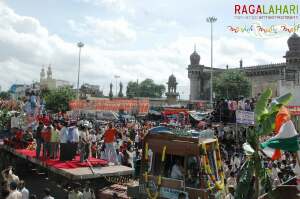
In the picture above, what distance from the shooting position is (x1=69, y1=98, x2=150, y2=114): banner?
37.2 m

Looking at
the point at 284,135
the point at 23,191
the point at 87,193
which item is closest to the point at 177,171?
the point at 284,135

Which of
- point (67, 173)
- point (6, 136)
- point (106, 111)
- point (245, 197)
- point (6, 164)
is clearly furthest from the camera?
point (106, 111)

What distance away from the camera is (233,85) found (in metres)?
64.2

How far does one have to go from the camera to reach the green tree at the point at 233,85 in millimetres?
64312

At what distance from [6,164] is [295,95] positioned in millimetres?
26192

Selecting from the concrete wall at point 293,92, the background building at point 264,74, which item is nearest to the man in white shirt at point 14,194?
the concrete wall at point 293,92

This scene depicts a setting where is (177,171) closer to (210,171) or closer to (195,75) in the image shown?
(210,171)

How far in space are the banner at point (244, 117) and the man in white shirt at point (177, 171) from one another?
13221mm

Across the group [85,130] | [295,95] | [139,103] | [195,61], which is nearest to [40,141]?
[85,130]

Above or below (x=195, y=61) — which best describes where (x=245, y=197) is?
below

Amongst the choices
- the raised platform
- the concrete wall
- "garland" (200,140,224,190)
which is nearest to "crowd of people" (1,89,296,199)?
the raised platform

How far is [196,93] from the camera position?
84875 millimetres

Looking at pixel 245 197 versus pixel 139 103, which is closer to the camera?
pixel 245 197

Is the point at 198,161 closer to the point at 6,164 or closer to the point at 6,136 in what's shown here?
the point at 6,164
